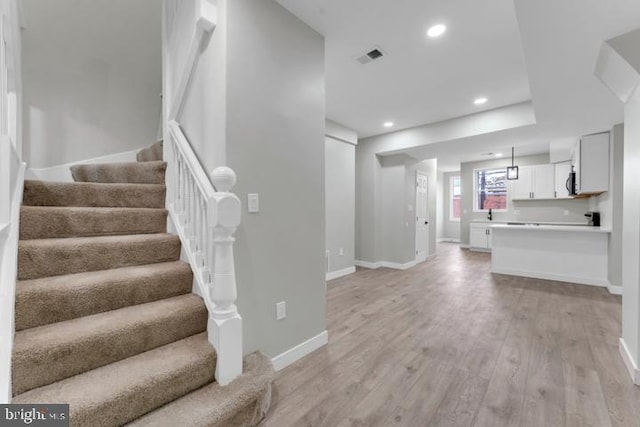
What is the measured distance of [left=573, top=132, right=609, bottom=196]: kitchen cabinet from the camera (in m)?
4.22

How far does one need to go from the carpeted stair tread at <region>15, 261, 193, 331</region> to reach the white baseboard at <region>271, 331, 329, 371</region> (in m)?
0.86

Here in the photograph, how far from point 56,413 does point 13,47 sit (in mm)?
2506

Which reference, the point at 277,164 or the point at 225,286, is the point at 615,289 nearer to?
the point at 277,164

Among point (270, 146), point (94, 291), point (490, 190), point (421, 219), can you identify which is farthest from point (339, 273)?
point (490, 190)

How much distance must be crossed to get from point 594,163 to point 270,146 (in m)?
5.09

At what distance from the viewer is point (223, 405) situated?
140 cm

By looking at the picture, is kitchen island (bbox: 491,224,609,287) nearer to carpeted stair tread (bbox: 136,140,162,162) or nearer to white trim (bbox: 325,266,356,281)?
white trim (bbox: 325,266,356,281)

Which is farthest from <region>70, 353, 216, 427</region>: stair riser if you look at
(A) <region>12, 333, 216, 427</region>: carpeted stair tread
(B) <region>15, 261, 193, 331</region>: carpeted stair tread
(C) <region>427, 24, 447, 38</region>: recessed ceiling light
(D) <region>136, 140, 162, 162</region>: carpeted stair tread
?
(C) <region>427, 24, 447, 38</region>: recessed ceiling light

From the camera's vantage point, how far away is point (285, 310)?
7.21 ft

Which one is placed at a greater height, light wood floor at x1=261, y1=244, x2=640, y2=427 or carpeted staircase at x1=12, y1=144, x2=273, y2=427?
carpeted staircase at x1=12, y1=144, x2=273, y2=427

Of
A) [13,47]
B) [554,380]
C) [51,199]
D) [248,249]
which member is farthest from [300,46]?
[554,380]

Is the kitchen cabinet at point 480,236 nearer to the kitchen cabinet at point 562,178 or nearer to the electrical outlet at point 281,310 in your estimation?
the kitchen cabinet at point 562,178

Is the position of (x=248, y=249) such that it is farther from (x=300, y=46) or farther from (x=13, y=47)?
(x=13, y=47)

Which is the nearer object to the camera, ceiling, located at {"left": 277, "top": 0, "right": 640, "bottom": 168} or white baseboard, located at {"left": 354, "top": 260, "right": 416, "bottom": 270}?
ceiling, located at {"left": 277, "top": 0, "right": 640, "bottom": 168}
